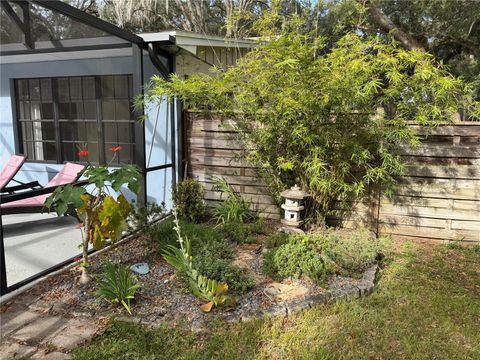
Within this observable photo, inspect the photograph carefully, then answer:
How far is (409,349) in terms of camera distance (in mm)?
2389

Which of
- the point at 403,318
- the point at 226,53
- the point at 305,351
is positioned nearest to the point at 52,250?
the point at 305,351

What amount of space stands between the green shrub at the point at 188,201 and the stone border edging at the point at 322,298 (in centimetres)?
231

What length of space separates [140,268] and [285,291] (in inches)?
55.1

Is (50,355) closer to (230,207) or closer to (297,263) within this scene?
(297,263)

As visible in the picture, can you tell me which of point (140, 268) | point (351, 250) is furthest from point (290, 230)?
point (140, 268)

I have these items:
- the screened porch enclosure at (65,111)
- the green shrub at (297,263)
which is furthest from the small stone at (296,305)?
the screened porch enclosure at (65,111)

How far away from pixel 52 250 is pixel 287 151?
2.89 m

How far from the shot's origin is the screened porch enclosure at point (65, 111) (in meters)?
3.87

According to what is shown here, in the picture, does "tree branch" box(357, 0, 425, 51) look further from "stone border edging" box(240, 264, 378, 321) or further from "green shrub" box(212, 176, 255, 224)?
"stone border edging" box(240, 264, 378, 321)

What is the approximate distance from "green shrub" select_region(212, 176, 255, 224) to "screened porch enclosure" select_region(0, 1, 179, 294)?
83 centimetres

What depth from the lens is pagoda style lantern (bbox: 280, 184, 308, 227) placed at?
426 centimetres

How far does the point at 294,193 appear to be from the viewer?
14.0 ft

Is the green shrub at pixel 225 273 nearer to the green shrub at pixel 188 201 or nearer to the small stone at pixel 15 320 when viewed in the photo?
the small stone at pixel 15 320

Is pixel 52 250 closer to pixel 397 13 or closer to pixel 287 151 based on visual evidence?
pixel 287 151
